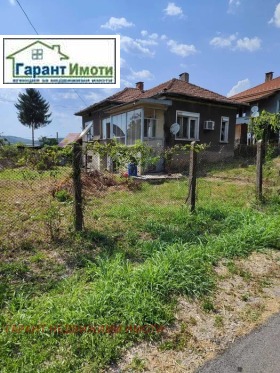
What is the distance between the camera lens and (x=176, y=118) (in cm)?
1480

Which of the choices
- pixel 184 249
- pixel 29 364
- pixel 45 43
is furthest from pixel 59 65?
pixel 29 364

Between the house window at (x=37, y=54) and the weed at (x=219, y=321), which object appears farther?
the house window at (x=37, y=54)

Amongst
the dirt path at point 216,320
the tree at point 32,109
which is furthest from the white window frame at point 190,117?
the tree at point 32,109

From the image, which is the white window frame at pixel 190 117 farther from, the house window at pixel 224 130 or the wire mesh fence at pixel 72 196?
the wire mesh fence at pixel 72 196

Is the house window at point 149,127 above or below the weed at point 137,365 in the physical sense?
above

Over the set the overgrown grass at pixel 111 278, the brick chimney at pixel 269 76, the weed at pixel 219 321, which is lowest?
the weed at pixel 219 321

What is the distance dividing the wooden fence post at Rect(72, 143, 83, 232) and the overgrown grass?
233 mm

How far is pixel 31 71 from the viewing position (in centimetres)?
915

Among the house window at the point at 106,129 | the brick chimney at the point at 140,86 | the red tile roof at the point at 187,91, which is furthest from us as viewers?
the brick chimney at the point at 140,86

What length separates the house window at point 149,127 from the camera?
14.2 metres

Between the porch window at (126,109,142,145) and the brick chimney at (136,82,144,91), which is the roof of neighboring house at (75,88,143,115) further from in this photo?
the porch window at (126,109,142,145)

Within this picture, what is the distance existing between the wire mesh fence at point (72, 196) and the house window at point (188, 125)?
236 inches

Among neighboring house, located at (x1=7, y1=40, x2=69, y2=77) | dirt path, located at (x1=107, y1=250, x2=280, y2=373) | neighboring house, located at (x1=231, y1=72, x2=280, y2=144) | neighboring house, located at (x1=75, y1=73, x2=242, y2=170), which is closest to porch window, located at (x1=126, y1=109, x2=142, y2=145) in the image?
neighboring house, located at (x1=75, y1=73, x2=242, y2=170)

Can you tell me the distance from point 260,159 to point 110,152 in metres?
4.12
